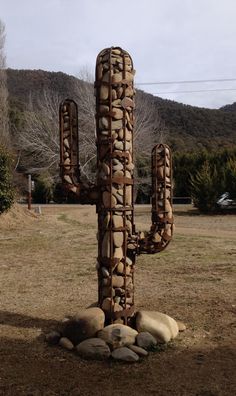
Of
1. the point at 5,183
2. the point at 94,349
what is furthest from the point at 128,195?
the point at 5,183

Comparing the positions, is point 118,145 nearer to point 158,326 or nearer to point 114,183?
point 114,183

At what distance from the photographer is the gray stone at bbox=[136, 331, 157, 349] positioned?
4.70 m

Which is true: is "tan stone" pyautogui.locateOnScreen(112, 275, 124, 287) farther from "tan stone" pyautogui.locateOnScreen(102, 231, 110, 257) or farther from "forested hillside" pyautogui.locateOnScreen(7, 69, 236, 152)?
"forested hillside" pyautogui.locateOnScreen(7, 69, 236, 152)

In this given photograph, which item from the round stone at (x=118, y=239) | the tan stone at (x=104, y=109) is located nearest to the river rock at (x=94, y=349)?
the round stone at (x=118, y=239)

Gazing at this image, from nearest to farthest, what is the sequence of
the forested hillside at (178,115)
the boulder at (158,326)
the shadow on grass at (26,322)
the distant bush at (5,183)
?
1. the boulder at (158,326)
2. the shadow on grass at (26,322)
3. the distant bush at (5,183)
4. the forested hillside at (178,115)

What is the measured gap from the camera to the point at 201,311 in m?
6.00

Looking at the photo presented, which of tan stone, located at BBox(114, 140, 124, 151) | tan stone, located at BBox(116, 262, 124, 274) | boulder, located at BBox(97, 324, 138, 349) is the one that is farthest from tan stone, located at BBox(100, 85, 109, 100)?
boulder, located at BBox(97, 324, 138, 349)

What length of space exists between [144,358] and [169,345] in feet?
1.37

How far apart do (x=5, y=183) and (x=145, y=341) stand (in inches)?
485

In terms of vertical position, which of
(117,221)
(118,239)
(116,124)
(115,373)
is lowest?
(115,373)

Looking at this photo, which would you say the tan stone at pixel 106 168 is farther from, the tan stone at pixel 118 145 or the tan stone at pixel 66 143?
the tan stone at pixel 66 143

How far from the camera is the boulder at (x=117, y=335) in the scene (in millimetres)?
4633

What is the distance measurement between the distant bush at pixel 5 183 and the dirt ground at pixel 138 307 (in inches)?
181

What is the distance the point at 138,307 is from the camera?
6133 millimetres
